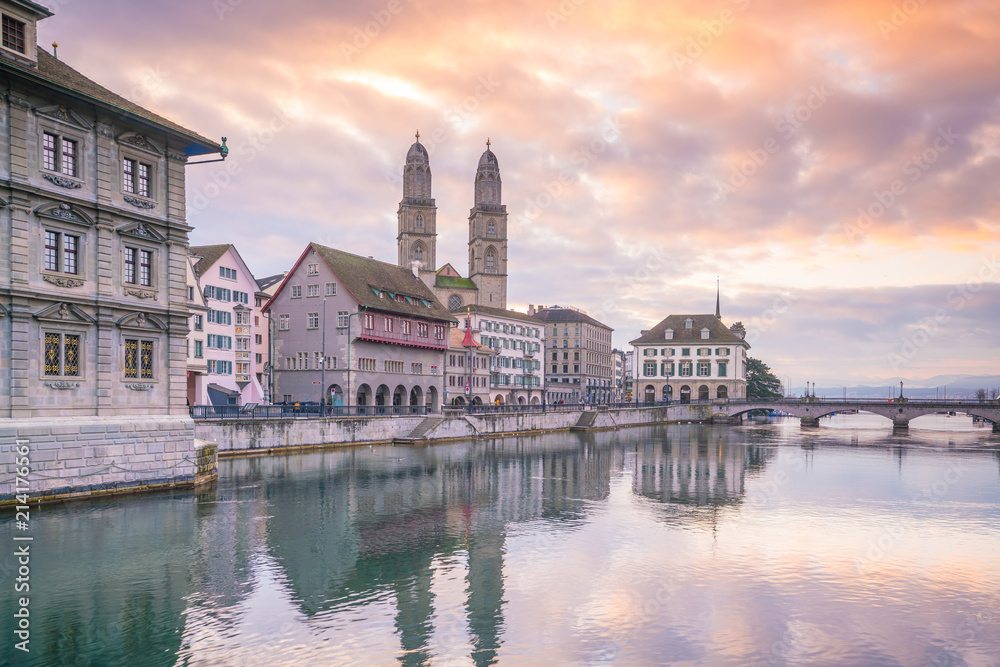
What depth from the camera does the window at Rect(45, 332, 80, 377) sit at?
2621 cm

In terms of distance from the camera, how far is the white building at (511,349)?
95938mm

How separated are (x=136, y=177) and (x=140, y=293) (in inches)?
192

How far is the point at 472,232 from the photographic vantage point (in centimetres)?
12925

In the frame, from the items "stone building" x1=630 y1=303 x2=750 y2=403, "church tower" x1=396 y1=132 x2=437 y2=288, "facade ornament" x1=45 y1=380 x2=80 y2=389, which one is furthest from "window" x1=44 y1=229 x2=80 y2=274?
"stone building" x1=630 y1=303 x2=750 y2=403

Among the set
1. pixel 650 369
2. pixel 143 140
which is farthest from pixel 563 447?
pixel 650 369

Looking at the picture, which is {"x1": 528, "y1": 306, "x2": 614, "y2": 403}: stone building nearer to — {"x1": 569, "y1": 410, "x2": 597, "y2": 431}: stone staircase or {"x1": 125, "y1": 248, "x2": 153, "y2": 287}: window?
{"x1": 569, "y1": 410, "x2": 597, "y2": 431}: stone staircase

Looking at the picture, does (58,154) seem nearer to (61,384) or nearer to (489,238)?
(61,384)

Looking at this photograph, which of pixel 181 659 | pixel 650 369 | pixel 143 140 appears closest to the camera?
pixel 181 659

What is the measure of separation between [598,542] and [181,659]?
14.7 metres

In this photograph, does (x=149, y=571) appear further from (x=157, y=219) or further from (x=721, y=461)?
(x=721, y=461)

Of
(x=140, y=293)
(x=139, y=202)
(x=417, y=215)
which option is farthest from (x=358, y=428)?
(x=417, y=215)

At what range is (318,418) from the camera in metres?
52.3

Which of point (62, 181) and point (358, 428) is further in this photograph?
point (358, 428)

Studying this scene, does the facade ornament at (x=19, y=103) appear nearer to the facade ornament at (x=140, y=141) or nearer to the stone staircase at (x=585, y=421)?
the facade ornament at (x=140, y=141)
